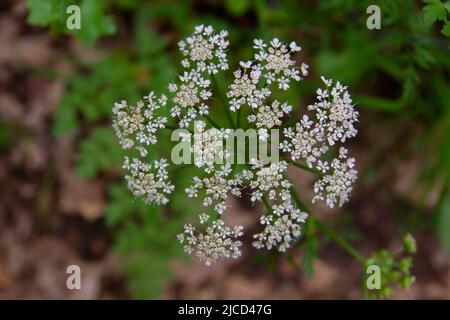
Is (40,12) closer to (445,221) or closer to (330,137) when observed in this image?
(330,137)

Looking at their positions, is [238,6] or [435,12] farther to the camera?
[238,6]

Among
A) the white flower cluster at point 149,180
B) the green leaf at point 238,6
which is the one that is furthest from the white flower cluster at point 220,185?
the green leaf at point 238,6

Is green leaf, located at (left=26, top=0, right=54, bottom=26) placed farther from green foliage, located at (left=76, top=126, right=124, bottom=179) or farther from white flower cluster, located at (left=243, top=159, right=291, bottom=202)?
white flower cluster, located at (left=243, top=159, right=291, bottom=202)

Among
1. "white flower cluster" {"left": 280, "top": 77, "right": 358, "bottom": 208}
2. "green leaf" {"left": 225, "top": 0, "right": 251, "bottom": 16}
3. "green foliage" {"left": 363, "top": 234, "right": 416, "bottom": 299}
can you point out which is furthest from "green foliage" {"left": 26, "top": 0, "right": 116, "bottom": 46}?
"green foliage" {"left": 363, "top": 234, "right": 416, "bottom": 299}

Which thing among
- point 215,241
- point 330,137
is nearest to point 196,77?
point 330,137

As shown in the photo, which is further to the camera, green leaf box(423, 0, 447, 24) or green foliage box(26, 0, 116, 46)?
green foliage box(26, 0, 116, 46)

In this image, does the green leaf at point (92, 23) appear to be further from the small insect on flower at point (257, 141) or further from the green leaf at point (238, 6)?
the green leaf at point (238, 6)
